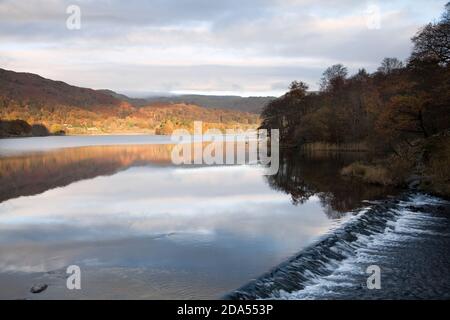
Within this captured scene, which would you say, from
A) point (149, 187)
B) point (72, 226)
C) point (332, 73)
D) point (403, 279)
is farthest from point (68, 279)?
point (332, 73)

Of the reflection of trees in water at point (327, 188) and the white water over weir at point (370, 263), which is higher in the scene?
the reflection of trees in water at point (327, 188)

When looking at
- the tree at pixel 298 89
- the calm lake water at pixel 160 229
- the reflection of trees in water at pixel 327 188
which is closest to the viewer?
the calm lake water at pixel 160 229

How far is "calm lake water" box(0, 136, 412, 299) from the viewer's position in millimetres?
12430

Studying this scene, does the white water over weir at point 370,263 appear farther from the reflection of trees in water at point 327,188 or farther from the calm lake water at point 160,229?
the reflection of trees in water at point 327,188

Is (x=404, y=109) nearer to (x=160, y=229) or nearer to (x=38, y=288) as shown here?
(x=160, y=229)

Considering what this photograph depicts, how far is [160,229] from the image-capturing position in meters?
19.2

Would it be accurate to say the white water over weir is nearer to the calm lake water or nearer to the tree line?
the calm lake water

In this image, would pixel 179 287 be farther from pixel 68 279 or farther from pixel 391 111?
pixel 391 111

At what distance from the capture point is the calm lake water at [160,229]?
1243cm

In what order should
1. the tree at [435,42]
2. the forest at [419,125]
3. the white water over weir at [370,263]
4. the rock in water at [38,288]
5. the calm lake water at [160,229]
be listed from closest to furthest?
the rock in water at [38,288], the white water over weir at [370,263], the calm lake water at [160,229], the forest at [419,125], the tree at [435,42]

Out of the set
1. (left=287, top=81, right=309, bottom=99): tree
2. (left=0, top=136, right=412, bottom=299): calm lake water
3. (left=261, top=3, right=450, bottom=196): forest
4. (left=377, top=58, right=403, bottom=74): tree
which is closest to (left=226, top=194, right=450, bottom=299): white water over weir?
(left=0, top=136, right=412, bottom=299): calm lake water

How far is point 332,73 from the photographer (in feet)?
343

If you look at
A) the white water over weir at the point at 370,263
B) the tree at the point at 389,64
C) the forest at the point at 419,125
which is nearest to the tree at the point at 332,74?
the tree at the point at 389,64

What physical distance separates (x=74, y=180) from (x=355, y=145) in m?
42.7
